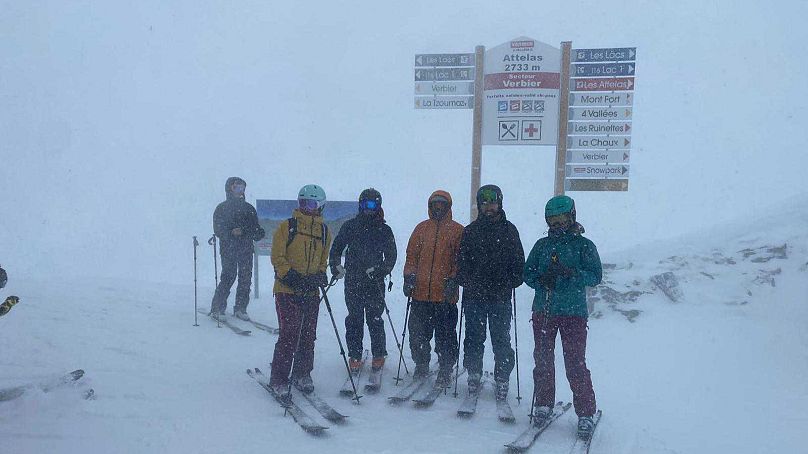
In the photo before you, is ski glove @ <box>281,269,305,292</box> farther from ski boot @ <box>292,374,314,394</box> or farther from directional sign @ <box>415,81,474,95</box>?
directional sign @ <box>415,81,474,95</box>

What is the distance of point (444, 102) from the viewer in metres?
9.98

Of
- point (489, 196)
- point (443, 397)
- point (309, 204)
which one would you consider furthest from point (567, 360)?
point (309, 204)

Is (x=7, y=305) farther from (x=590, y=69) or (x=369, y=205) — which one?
(x=590, y=69)

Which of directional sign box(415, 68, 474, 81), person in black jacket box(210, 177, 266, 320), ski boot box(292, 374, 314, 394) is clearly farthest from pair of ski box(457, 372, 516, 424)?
directional sign box(415, 68, 474, 81)

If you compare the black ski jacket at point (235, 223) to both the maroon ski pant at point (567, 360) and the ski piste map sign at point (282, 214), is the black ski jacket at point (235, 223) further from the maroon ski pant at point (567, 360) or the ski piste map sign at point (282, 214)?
the maroon ski pant at point (567, 360)

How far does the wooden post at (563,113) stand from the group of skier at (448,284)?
4452 mm

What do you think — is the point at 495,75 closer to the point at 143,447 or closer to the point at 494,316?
the point at 494,316

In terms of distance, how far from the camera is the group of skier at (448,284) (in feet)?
15.6

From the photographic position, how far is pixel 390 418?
5000 millimetres

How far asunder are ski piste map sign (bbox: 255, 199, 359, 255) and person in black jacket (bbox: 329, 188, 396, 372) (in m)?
4.53

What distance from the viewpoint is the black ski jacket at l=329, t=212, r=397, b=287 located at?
20.0 feet

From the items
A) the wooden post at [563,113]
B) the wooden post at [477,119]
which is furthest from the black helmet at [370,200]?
the wooden post at [563,113]

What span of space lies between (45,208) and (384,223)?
101 metres

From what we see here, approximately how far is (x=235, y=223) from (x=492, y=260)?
479cm
